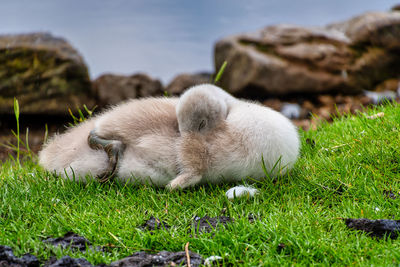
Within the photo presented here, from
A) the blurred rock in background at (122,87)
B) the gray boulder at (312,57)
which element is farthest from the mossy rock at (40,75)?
the gray boulder at (312,57)

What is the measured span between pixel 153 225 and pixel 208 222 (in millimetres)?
408

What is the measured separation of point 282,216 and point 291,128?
3.37 ft

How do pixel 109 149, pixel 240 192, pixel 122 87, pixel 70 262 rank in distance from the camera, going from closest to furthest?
pixel 70 262
pixel 240 192
pixel 109 149
pixel 122 87

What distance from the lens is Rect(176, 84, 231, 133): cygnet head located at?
359 centimetres

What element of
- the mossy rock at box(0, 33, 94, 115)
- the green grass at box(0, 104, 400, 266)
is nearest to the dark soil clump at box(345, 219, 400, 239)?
the green grass at box(0, 104, 400, 266)

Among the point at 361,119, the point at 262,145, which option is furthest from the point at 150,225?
the point at 361,119

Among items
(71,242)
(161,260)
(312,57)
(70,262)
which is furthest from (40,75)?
(161,260)

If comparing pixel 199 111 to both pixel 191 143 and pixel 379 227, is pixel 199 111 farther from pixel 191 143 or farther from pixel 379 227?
pixel 379 227

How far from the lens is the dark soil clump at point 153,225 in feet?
10.0

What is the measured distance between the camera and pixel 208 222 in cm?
301

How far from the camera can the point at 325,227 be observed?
305 centimetres

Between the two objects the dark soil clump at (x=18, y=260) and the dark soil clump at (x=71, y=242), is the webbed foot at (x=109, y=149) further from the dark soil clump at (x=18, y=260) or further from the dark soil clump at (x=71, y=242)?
the dark soil clump at (x=18, y=260)

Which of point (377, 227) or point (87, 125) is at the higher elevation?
point (87, 125)

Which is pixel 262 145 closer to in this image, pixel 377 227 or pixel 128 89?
pixel 377 227
